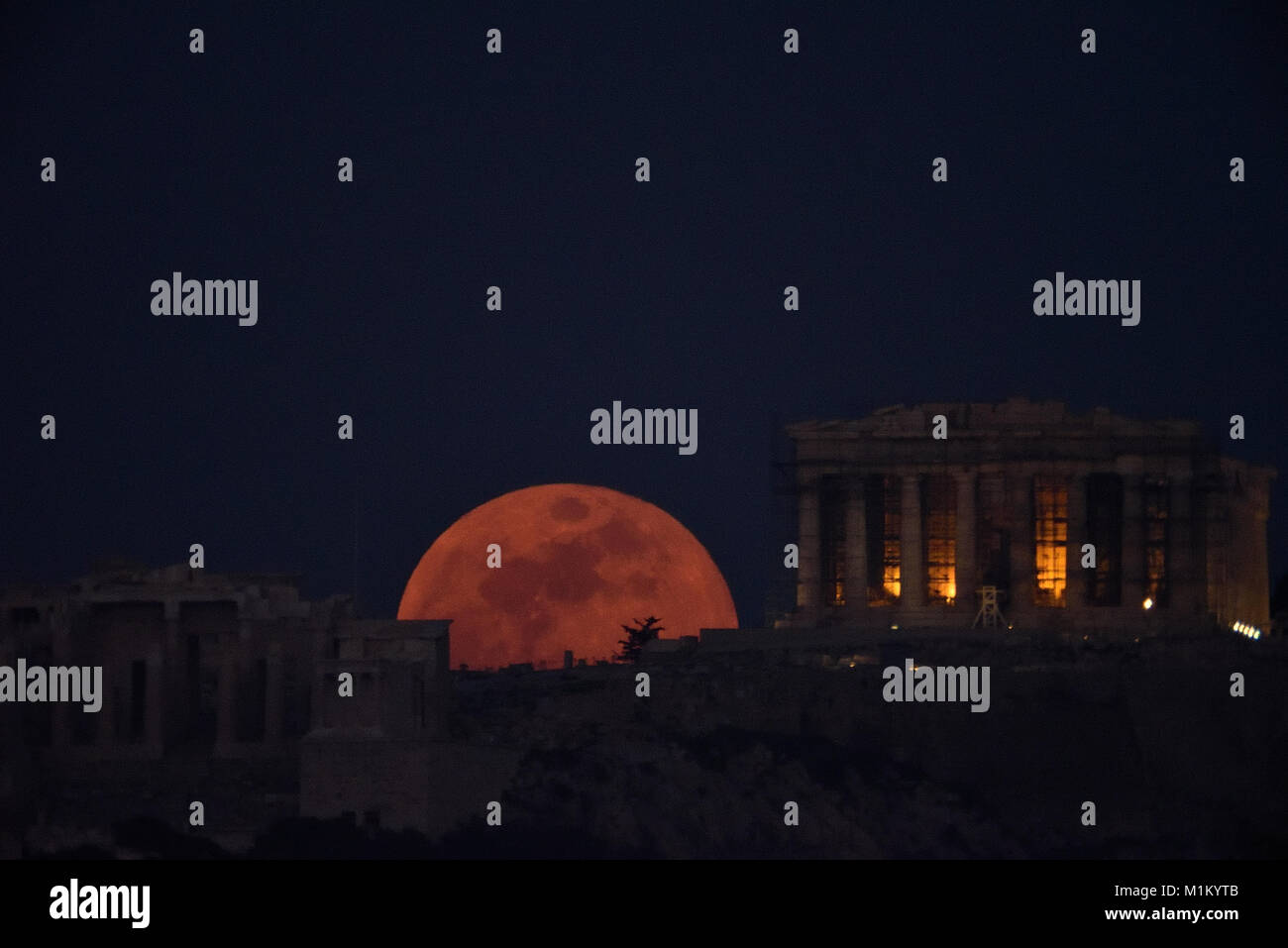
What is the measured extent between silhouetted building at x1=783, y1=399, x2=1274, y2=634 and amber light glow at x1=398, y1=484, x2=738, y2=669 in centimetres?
533

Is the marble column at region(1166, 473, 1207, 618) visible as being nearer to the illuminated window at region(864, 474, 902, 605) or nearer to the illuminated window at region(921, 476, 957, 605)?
the illuminated window at region(921, 476, 957, 605)

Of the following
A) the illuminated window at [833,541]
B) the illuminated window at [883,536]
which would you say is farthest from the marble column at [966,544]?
the illuminated window at [833,541]

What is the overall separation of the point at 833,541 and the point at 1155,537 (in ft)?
41.4

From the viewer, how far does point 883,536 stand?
12775 cm

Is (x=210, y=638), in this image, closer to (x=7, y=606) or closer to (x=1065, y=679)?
(x=7, y=606)

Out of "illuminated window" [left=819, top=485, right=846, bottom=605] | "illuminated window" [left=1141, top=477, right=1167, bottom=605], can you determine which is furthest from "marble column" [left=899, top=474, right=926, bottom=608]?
"illuminated window" [left=1141, top=477, right=1167, bottom=605]

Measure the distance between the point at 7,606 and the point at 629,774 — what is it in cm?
2045

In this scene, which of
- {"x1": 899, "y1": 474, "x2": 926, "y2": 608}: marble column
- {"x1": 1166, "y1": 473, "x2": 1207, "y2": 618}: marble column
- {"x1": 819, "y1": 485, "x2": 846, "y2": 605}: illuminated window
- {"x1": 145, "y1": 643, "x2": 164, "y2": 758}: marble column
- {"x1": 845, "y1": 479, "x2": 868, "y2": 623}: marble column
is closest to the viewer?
{"x1": 145, "y1": 643, "x2": 164, "y2": 758}: marble column

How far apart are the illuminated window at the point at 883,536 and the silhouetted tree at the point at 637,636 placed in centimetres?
1215

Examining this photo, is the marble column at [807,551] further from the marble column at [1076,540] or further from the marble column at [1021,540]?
the marble column at [1076,540]

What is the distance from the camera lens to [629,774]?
323 feet

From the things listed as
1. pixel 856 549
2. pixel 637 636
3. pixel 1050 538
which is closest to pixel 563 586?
pixel 637 636

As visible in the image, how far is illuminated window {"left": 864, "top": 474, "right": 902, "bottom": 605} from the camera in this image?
127 m

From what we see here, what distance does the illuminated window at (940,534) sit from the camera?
4970 inches
